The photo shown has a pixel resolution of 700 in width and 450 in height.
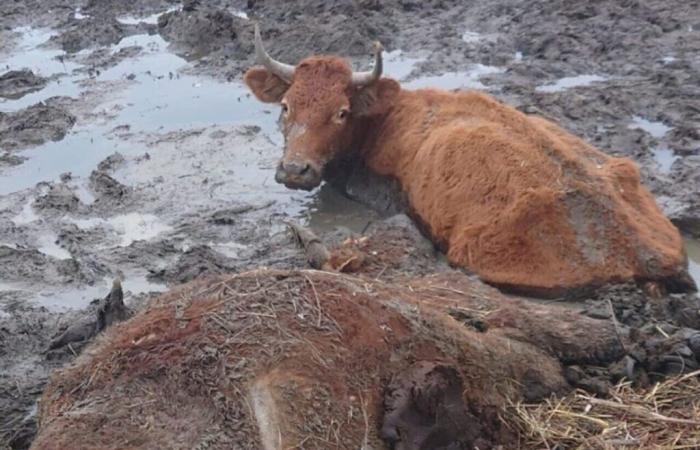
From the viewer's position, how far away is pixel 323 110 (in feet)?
29.8

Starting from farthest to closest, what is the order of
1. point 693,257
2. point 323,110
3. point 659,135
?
point 659,135 → point 323,110 → point 693,257

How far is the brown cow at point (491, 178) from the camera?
271 inches

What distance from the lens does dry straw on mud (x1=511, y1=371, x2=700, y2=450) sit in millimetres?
4902

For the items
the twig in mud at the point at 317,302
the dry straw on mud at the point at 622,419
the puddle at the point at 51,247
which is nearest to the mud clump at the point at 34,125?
the puddle at the point at 51,247

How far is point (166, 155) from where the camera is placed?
1111 cm

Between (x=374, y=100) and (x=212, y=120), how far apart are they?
3.39 meters

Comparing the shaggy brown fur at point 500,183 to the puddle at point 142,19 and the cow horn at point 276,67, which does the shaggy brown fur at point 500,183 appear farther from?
the puddle at point 142,19

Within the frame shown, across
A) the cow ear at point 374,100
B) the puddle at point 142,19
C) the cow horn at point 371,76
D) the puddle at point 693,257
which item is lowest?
the puddle at point 142,19

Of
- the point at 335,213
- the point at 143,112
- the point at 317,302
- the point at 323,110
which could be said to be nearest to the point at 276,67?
the point at 323,110

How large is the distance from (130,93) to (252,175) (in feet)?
11.7

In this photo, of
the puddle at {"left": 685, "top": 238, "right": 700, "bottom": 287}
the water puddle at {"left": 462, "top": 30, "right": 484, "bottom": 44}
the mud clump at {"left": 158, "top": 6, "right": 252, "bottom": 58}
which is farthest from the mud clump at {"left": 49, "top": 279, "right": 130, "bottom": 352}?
the water puddle at {"left": 462, "top": 30, "right": 484, "bottom": 44}

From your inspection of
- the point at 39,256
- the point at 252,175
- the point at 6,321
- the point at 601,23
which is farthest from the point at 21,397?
the point at 601,23

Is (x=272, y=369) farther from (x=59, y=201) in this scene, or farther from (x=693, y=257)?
(x=59, y=201)

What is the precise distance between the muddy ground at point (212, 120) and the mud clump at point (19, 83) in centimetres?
4
